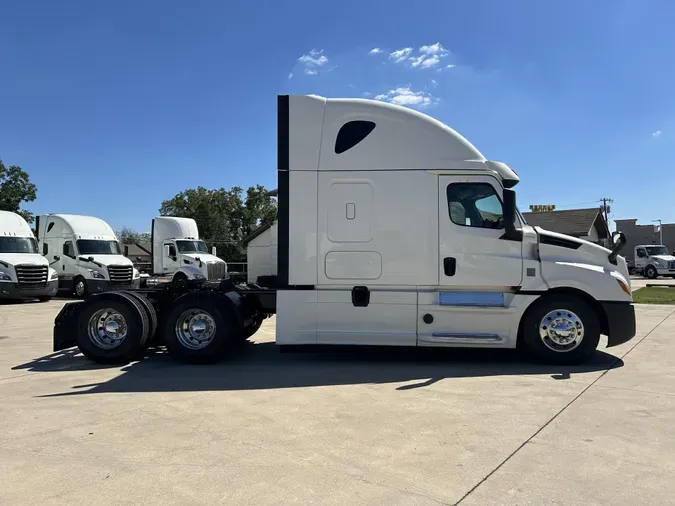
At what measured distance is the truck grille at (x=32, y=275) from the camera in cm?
1728

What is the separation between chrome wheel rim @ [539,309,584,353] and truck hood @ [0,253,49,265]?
17.6 m

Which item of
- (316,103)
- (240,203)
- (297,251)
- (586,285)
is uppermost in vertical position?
(240,203)

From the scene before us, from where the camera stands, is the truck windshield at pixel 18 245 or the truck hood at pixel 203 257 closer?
the truck windshield at pixel 18 245

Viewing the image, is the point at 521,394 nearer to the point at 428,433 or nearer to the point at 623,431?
the point at 623,431

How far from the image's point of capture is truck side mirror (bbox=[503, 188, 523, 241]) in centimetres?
646

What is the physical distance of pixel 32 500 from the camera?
3.09 meters

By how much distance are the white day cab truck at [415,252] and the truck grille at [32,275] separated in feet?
48.2

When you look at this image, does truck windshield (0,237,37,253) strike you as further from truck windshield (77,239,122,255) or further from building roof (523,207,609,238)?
building roof (523,207,609,238)

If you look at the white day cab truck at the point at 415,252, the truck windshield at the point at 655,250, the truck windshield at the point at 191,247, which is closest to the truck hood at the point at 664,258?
the truck windshield at the point at 655,250

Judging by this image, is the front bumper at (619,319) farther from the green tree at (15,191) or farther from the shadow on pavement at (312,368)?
the green tree at (15,191)

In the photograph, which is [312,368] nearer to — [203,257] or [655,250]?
[203,257]

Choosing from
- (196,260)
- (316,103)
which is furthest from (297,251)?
(196,260)

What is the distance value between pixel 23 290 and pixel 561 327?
17.7m

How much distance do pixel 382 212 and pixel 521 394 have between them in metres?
2.82
